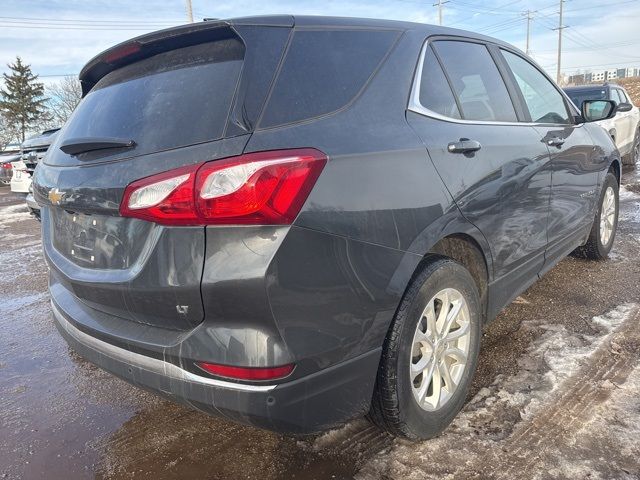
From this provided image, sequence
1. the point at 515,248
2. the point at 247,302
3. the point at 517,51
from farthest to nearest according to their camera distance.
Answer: the point at 517,51, the point at 515,248, the point at 247,302

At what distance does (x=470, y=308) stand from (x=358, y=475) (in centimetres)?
93

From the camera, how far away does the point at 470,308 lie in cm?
244

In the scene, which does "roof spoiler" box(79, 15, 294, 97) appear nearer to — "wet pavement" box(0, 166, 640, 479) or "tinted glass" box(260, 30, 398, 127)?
"tinted glass" box(260, 30, 398, 127)

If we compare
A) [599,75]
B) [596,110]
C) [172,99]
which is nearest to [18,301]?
[172,99]

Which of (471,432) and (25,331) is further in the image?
(25,331)

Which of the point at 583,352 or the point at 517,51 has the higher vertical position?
the point at 517,51

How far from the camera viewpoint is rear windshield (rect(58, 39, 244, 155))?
1.77 m

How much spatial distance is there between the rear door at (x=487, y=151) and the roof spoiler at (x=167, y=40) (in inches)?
29.2

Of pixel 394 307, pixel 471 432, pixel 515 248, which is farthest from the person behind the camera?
pixel 515 248

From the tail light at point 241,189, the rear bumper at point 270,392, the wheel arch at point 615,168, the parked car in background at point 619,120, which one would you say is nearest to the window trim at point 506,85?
the tail light at point 241,189

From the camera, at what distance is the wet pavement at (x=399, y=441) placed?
2.15 meters

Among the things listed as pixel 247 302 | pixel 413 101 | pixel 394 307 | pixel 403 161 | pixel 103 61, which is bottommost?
pixel 394 307

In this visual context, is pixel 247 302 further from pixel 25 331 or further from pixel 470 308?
pixel 25 331

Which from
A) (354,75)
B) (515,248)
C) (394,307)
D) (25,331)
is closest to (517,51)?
(515,248)
